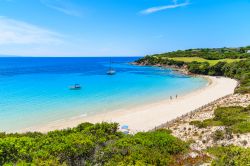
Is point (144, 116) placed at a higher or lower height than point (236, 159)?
lower

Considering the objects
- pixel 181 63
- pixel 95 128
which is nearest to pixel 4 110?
pixel 95 128

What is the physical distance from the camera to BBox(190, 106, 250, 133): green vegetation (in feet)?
67.7

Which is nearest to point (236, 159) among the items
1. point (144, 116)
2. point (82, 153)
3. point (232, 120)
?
point (82, 153)

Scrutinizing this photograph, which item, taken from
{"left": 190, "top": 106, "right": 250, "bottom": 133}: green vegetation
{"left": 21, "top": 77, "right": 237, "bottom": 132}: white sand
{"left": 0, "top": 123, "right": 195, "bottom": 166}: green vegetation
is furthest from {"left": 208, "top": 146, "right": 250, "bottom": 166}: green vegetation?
{"left": 21, "top": 77, "right": 237, "bottom": 132}: white sand

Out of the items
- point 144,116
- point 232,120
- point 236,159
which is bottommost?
point 144,116

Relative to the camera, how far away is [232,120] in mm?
23141

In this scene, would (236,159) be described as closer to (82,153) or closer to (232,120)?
(82,153)

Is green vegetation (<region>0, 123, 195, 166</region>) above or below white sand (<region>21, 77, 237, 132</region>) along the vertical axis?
above

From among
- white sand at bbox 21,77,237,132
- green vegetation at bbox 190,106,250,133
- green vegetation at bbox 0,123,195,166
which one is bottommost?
white sand at bbox 21,77,237,132

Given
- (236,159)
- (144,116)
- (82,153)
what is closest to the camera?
(236,159)

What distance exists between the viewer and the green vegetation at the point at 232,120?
813 inches

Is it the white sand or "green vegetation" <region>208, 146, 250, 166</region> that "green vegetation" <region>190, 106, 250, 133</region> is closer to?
the white sand

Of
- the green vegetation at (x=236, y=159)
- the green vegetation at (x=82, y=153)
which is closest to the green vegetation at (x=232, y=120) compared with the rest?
the green vegetation at (x=236, y=159)

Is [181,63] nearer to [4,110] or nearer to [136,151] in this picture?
[4,110]
